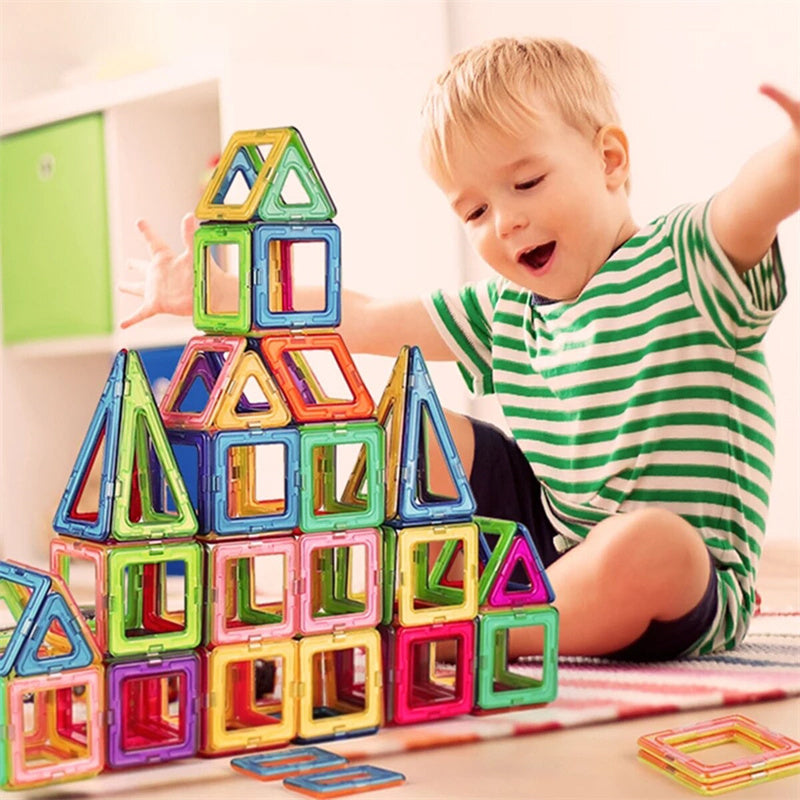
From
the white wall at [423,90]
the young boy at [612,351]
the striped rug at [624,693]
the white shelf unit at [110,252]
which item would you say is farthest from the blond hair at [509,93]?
the white shelf unit at [110,252]

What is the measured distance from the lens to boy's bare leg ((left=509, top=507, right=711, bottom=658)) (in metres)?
1.03

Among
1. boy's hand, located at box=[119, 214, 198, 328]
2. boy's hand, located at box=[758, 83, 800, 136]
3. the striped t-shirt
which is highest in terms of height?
boy's hand, located at box=[758, 83, 800, 136]

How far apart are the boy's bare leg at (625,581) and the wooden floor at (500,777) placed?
177 mm

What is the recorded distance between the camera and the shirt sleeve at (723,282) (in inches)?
42.5

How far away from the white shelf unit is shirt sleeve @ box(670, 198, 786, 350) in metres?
1.01

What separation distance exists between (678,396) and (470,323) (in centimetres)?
28

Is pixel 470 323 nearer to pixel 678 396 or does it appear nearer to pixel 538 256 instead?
pixel 538 256

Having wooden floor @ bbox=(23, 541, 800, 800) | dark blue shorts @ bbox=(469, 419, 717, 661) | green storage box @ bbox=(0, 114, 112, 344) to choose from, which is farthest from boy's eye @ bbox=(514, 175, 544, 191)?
green storage box @ bbox=(0, 114, 112, 344)

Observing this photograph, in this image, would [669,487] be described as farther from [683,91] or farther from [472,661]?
[683,91]

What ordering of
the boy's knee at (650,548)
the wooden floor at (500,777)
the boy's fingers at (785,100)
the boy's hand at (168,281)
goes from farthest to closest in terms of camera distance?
the boy's hand at (168,281), the boy's knee at (650,548), the boy's fingers at (785,100), the wooden floor at (500,777)

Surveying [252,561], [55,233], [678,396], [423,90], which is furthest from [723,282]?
[55,233]

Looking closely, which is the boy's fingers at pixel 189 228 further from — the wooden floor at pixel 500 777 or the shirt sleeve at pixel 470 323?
the wooden floor at pixel 500 777

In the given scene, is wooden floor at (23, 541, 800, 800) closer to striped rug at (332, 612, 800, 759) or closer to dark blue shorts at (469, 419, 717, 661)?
striped rug at (332, 612, 800, 759)

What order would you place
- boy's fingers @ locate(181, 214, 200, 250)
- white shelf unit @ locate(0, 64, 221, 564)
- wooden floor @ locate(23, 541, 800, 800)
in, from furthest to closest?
1. white shelf unit @ locate(0, 64, 221, 564)
2. boy's fingers @ locate(181, 214, 200, 250)
3. wooden floor @ locate(23, 541, 800, 800)
